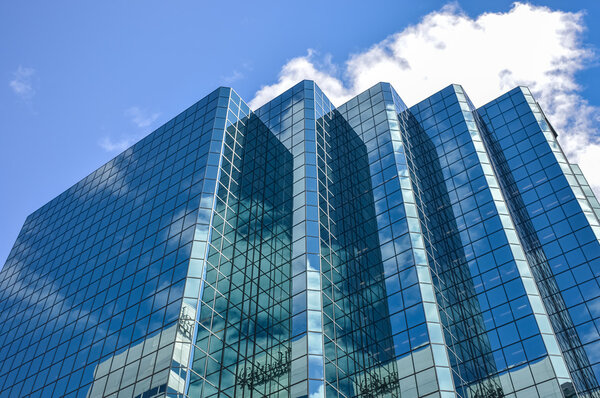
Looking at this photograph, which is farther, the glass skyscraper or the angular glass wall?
the angular glass wall

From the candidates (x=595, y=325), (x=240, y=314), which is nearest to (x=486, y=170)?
(x=595, y=325)

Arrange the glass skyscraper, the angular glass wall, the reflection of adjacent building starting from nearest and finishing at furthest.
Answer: the reflection of adjacent building → the glass skyscraper → the angular glass wall

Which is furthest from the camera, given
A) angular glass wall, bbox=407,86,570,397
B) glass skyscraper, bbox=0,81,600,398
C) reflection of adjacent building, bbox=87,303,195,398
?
angular glass wall, bbox=407,86,570,397

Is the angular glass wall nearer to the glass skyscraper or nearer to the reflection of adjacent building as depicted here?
the glass skyscraper

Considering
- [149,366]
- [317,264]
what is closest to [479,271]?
[317,264]

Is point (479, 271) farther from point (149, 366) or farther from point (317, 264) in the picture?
point (149, 366)

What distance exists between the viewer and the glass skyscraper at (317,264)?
44094mm

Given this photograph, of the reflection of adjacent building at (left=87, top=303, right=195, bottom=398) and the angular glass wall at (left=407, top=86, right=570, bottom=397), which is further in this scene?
the angular glass wall at (left=407, top=86, right=570, bottom=397)

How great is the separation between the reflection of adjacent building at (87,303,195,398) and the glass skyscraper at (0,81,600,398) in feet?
0.47

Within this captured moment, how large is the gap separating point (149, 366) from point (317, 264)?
1564cm

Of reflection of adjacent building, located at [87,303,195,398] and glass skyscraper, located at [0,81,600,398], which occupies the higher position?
glass skyscraper, located at [0,81,600,398]

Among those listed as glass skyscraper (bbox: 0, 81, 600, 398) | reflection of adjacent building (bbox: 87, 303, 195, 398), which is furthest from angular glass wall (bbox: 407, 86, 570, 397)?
reflection of adjacent building (bbox: 87, 303, 195, 398)

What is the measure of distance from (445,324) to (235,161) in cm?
2664

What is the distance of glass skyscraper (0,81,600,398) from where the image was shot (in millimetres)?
44094
